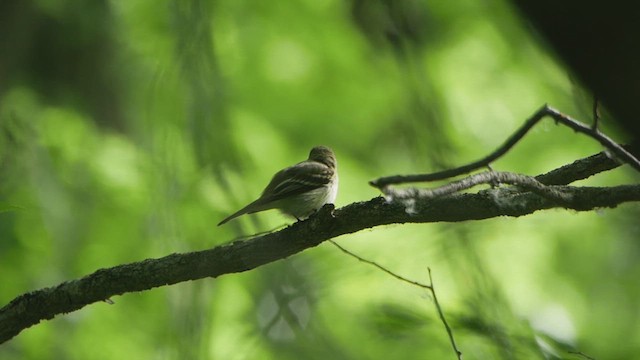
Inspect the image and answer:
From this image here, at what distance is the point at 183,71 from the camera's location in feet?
13.5

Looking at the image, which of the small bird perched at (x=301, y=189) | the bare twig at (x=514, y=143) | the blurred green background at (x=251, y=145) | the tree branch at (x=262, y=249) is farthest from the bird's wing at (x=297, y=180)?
the bare twig at (x=514, y=143)

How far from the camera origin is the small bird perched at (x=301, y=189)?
5.99 m

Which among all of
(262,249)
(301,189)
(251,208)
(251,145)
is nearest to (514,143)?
(262,249)

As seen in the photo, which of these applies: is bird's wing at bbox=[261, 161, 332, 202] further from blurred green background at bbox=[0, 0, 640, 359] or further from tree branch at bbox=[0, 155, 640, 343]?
tree branch at bbox=[0, 155, 640, 343]

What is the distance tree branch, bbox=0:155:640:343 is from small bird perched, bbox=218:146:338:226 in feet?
6.76

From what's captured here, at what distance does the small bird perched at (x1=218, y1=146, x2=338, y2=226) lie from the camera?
19.6ft

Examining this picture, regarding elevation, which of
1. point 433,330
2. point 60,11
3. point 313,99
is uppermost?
point 60,11

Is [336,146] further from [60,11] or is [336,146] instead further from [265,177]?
[60,11]

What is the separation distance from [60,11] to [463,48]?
384cm

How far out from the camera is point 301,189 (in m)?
6.20

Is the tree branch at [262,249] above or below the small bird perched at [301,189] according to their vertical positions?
below

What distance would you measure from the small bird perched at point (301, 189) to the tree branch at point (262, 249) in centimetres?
206

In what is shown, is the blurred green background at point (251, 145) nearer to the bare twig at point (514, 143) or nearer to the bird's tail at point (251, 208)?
the bird's tail at point (251, 208)

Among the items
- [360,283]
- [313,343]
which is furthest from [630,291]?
[313,343]
